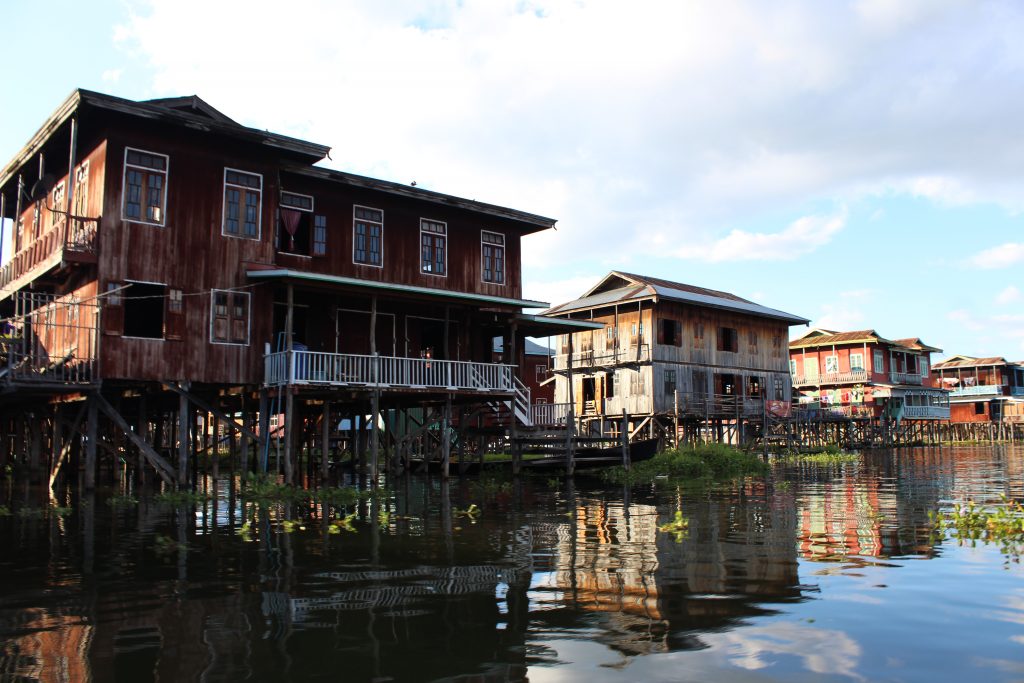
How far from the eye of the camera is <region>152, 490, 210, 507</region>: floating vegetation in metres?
18.4

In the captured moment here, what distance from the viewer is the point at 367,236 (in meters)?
24.9

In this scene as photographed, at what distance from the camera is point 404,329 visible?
86.1 feet

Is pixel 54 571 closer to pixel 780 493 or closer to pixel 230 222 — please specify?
pixel 230 222

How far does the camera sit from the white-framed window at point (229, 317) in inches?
845

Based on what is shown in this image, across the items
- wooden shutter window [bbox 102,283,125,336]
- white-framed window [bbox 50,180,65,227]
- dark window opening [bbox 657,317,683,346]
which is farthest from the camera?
dark window opening [bbox 657,317,683,346]

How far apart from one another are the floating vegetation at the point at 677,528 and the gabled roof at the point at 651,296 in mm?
24240

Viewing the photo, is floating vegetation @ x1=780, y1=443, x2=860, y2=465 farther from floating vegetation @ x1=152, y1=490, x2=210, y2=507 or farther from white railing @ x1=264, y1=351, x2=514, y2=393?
floating vegetation @ x1=152, y1=490, x2=210, y2=507

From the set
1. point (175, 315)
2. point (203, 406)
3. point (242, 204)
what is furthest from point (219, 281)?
point (203, 406)

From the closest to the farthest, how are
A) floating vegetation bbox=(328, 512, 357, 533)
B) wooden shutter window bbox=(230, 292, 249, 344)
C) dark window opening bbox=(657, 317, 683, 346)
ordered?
1. floating vegetation bbox=(328, 512, 357, 533)
2. wooden shutter window bbox=(230, 292, 249, 344)
3. dark window opening bbox=(657, 317, 683, 346)

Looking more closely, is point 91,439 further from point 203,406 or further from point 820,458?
point 820,458

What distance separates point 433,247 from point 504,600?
18.7 metres

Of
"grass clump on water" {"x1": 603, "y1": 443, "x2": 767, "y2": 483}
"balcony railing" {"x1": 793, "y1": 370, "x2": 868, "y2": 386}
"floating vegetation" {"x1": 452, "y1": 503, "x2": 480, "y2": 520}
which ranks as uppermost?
"balcony railing" {"x1": 793, "y1": 370, "x2": 868, "y2": 386}

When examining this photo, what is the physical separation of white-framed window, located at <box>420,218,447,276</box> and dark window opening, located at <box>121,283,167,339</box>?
7.62 metres

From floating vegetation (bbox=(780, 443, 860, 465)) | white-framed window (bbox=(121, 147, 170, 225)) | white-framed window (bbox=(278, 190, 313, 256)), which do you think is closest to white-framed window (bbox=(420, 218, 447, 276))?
white-framed window (bbox=(278, 190, 313, 256))
